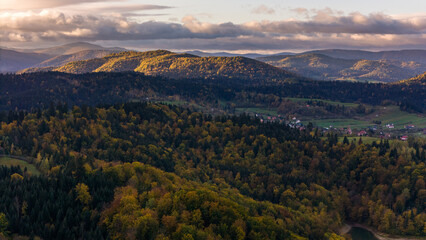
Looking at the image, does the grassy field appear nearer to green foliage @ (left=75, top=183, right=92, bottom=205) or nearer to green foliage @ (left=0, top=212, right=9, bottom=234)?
green foliage @ (left=75, top=183, right=92, bottom=205)

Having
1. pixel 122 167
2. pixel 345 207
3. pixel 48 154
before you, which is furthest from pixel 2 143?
pixel 345 207

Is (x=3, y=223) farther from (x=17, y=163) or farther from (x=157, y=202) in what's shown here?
(x=17, y=163)

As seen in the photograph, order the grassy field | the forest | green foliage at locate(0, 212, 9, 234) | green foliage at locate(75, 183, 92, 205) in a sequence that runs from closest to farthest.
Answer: green foliage at locate(0, 212, 9, 234) < the forest < green foliage at locate(75, 183, 92, 205) < the grassy field

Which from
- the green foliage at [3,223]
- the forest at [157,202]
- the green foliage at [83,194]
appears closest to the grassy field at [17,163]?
the forest at [157,202]

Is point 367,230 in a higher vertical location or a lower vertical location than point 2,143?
lower

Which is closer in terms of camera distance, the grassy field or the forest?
the forest

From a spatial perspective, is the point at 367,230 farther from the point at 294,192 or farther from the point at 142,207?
the point at 142,207

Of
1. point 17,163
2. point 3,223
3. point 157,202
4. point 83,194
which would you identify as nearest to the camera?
point 3,223

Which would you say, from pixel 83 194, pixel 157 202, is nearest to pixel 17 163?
pixel 83 194

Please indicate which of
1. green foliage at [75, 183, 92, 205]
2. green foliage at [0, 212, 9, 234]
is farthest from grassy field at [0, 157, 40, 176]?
green foliage at [0, 212, 9, 234]

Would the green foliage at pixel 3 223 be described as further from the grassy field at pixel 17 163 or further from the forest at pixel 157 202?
the grassy field at pixel 17 163

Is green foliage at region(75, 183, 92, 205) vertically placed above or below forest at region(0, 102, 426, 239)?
above
